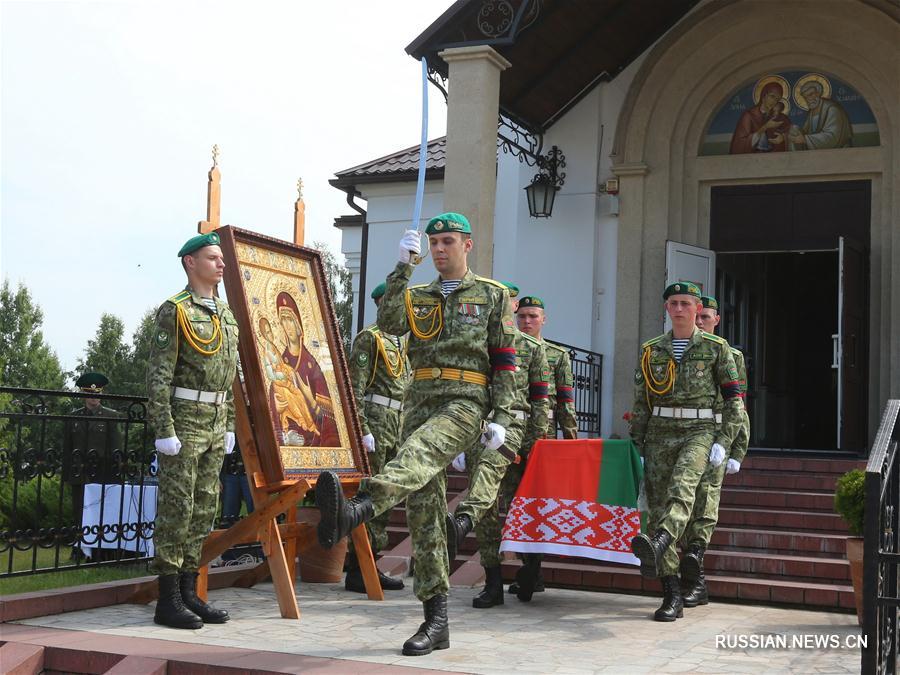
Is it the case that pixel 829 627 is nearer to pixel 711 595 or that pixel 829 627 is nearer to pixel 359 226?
pixel 711 595

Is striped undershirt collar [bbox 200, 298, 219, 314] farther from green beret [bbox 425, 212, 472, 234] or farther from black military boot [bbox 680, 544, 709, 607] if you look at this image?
black military boot [bbox 680, 544, 709, 607]

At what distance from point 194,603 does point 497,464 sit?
1995 mm

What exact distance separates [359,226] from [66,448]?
15639 mm

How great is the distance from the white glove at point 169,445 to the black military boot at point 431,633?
1.71 m

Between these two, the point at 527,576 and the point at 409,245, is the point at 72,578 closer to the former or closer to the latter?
the point at 527,576

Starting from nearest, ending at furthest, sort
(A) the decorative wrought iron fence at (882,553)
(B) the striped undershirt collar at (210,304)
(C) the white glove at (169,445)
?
1. (A) the decorative wrought iron fence at (882,553)
2. (C) the white glove at (169,445)
3. (B) the striped undershirt collar at (210,304)

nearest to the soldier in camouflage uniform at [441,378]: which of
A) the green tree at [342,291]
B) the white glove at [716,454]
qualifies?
the white glove at [716,454]

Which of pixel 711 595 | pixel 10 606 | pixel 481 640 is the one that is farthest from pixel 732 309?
pixel 10 606

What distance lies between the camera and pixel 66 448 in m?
6.98

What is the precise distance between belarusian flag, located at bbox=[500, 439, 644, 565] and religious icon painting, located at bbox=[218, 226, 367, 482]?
4.05 ft

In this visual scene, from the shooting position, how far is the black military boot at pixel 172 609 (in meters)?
6.17

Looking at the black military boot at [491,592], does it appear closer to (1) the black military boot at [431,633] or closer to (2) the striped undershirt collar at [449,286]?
(1) the black military boot at [431,633]

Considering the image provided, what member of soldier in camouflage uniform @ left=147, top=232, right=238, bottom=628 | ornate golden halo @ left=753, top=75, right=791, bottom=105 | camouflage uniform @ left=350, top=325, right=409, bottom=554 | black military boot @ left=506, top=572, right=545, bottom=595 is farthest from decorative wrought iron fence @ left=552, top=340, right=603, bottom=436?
soldier in camouflage uniform @ left=147, top=232, right=238, bottom=628

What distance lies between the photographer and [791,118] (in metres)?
13.4
